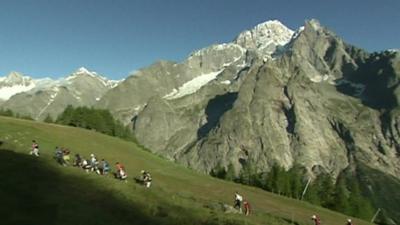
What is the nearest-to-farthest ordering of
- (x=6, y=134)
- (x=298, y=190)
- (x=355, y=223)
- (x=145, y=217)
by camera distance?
1. (x=145, y=217)
2. (x=355, y=223)
3. (x=6, y=134)
4. (x=298, y=190)

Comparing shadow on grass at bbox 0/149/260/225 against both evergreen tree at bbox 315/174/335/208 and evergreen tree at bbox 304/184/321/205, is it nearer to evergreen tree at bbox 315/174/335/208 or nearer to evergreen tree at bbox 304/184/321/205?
evergreen tree at bbox 304/184/321/205

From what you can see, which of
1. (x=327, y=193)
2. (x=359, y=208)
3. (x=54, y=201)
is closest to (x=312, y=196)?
(x=327, y=193)

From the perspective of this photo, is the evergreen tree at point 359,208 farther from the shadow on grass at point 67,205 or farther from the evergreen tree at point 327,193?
the shadow on grass at point 67,205

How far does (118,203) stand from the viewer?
47562 mm

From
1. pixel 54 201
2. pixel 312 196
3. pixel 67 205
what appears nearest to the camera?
pixel 67 205

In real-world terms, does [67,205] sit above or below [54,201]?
below

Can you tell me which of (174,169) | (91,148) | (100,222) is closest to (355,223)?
(174,169)

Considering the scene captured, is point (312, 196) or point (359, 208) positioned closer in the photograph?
point (312, 196)

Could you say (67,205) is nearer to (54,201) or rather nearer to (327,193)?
(54,201)

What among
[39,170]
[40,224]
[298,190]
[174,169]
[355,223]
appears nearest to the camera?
A: [40,224]

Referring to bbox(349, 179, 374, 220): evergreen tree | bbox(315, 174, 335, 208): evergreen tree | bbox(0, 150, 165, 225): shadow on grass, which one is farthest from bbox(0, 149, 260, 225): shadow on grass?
bbox(315, 174, 335, 208): evergreen tree

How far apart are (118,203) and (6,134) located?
70.0 m

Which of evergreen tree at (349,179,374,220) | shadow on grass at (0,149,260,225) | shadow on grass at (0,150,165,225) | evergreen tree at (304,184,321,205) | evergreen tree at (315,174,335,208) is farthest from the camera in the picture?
evergreen tree at (315,174,335,208)

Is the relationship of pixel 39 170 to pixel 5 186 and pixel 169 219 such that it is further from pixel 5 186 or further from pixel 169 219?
pixel 169 219
